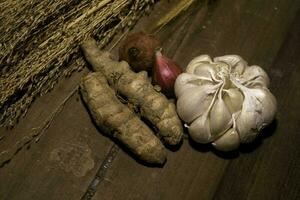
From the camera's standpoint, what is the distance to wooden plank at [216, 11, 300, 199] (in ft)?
4.56

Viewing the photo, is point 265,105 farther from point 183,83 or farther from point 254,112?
point 183,83

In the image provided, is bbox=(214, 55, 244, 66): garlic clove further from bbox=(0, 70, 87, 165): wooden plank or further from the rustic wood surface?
bbox=(0, 70, 87, 165): wooden plank

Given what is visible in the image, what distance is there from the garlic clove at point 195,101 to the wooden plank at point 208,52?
12 centimetres

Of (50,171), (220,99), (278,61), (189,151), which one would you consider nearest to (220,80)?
(220,99)

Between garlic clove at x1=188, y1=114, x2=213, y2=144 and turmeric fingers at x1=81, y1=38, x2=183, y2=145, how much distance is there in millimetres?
39

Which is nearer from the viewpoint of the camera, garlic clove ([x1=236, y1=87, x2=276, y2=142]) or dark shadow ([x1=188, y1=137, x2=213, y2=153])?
garlic clove ([x1=236, y1=87, x2=276, y2=142])

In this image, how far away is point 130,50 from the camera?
4.64 ft

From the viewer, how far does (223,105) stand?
1.30 meters

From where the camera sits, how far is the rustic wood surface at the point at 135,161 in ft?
4.41

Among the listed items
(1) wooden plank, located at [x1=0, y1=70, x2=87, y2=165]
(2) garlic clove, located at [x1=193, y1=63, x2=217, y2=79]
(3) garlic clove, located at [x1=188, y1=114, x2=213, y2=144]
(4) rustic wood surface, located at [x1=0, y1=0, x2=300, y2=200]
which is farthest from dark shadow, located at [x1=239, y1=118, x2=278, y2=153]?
(1) wooden plank, located at [x1=0, y1=70, x2=87, y2=165]

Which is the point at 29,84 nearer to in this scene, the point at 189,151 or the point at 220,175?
the point at 189,151

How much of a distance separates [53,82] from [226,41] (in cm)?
60

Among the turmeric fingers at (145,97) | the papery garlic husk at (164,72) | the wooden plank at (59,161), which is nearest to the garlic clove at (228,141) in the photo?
the turmeric fingers at (145,97)

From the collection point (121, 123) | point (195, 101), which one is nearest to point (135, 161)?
point (121, 123)
